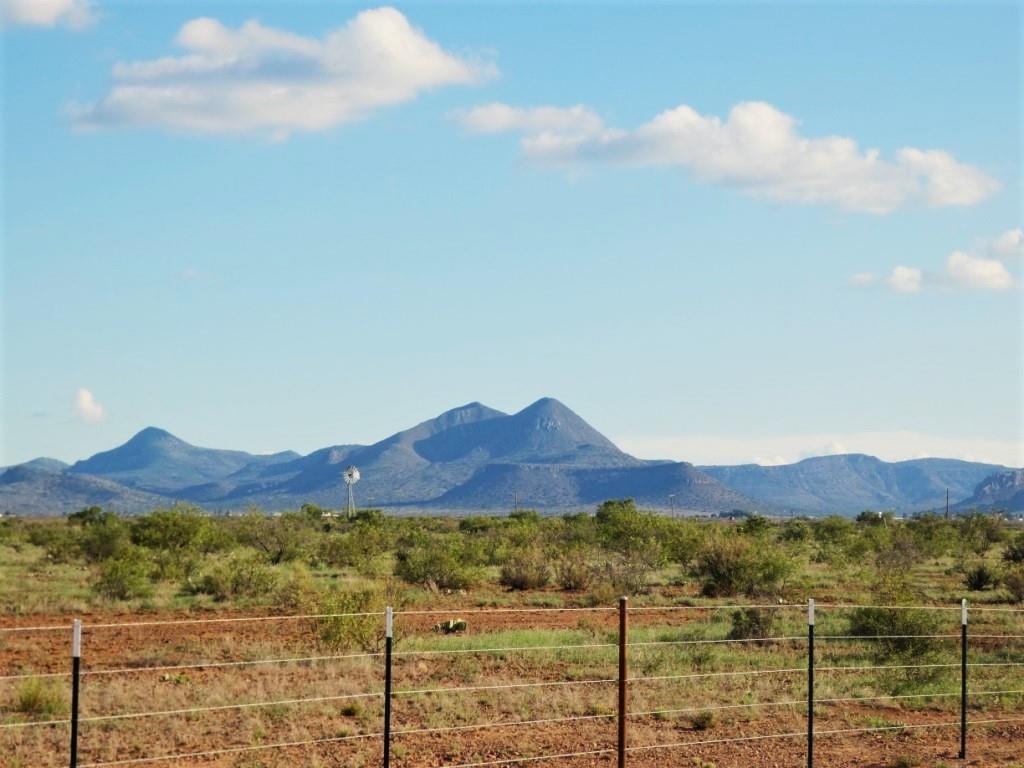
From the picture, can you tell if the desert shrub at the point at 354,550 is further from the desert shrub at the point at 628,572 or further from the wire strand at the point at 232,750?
Result: the wire strand at the point at 232,750

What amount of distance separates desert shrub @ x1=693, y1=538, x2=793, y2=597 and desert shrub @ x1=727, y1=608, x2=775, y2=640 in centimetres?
871

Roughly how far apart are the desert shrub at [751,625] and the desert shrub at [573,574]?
11246 millimetres

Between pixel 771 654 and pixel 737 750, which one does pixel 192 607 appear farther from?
pixel 737 750

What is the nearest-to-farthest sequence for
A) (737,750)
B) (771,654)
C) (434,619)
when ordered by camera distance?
(737,750), (771,654), (434,619)

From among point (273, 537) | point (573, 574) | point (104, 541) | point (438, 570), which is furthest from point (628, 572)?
point (104, 541)

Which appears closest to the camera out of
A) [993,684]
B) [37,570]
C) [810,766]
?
[810,766]

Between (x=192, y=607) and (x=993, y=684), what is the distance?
18.5 m

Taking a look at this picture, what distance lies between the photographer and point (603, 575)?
38.4 meters

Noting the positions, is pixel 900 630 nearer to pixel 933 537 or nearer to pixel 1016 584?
pixel 1016 584

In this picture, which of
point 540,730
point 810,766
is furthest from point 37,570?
point 810,766

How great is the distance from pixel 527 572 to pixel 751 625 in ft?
43.4

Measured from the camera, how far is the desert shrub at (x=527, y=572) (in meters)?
37.9

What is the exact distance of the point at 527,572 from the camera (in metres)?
38.1

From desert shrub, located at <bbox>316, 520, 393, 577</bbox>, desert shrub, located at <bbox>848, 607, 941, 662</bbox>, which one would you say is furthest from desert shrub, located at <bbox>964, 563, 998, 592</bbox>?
desert shrub, located at <bbox>316, 520, 393, 577</bbox>
